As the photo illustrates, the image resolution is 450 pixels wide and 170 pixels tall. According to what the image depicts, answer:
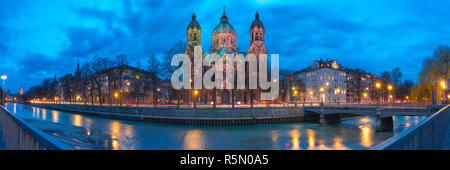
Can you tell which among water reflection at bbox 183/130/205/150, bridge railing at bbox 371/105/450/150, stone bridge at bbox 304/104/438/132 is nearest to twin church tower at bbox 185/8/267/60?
stone bridge at bbox 304/104/438/132

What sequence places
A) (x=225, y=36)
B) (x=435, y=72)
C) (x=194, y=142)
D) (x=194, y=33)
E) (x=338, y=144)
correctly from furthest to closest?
(x=194, y=33) < (x=225, y=36) < (x=435, y=72) < (x=194, y=142) < (x=338, y=144)

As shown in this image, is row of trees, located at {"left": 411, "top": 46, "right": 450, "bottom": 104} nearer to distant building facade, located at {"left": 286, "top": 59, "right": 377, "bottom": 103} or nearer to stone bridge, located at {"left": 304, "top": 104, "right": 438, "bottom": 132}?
stone bridge, located at {"left": 304, "top": 104, "right": 438, "bottom": 132}

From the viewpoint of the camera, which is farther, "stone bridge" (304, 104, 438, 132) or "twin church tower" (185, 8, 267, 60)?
"twin church tower" (185, 8, 267, 60)

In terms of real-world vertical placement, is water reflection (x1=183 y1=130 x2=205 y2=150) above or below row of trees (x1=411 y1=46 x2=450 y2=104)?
below

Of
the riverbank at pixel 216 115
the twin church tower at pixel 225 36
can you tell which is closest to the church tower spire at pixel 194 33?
the twin church tower at pixel 225 36

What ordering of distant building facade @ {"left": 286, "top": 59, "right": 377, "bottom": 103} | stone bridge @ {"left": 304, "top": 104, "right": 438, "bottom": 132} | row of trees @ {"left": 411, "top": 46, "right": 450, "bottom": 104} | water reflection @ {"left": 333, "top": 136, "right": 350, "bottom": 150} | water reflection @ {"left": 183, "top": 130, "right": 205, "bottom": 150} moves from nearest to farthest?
water reflection @ {"left": 333, "top": 136, "right": 350, "bottom": 150}
water reflection @ {"left": 183, "top": 130, "right": 205, "bottom": 150}
stone bridge @ {"left": 304, "top": 104, "right": 438, "bottom": 132}
row of trees @ {"left": 411, "top": 46, "right": 450, "bottom": 104}
distant building facade @ {"left": 286, "top": 59, "right": 377, "bottom": 103}

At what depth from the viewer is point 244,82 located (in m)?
53.8

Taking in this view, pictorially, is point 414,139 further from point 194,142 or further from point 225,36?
point 225,36

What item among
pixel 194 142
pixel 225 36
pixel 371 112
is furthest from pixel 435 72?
pixel 225 36

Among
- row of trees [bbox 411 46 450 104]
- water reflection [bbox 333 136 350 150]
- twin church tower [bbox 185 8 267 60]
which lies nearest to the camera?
water reflection [bbox 333 136 350 150]

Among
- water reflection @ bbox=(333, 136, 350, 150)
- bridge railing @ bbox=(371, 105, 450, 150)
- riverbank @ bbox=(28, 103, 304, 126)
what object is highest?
bridge railing @ bbox=(371, 105, 450, 150)

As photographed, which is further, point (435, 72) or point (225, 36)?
point (225, 36)
